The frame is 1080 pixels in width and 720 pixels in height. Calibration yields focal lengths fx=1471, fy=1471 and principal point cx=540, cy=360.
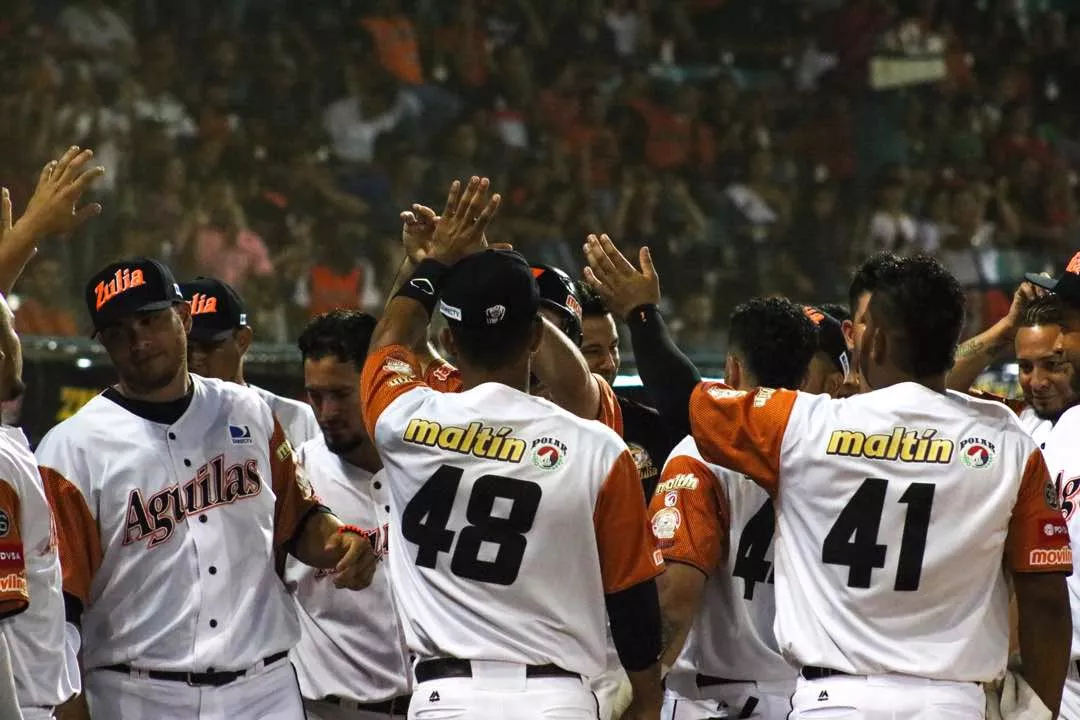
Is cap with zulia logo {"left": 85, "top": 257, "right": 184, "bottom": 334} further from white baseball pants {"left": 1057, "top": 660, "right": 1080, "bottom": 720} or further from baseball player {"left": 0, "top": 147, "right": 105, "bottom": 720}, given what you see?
white baseball pants {"left": 1057, "top": 660, "right": 1080, "bottom": 720}

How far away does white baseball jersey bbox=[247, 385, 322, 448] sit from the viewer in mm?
5672

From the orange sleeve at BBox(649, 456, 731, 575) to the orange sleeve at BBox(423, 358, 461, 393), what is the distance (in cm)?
65

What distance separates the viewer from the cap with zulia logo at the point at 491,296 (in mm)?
3256

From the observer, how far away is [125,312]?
383 centimetres

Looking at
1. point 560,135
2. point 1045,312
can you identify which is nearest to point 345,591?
point 1045,312

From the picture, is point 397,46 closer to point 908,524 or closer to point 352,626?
point 352,626

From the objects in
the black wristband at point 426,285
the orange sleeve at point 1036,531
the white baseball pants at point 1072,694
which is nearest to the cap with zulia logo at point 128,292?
the black wristband at point 426,285

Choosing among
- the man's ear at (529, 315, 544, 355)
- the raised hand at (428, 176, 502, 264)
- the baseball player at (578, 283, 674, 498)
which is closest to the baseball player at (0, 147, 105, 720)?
the raised hand at (428, 176, 502, 264)

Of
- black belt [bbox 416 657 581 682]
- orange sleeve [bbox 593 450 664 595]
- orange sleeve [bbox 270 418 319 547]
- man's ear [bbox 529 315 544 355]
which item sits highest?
man's ear [bbox 529 315 544 355]

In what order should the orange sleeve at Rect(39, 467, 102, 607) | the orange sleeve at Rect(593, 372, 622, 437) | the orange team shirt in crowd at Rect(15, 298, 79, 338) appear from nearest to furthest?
the orange sleeve at Rect(39, 467, 102, 607)
the orange sleeve at Rect(593, 372, 622, 437)
the orange team shirt in crowd at Rect(15, 298, 79, 338)

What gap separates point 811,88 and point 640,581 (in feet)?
31.9

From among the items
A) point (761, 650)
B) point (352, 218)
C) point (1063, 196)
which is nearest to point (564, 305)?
point (761, 650)

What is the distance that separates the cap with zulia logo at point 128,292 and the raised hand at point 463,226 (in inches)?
30.7

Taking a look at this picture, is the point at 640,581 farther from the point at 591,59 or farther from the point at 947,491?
the point at 591,59
